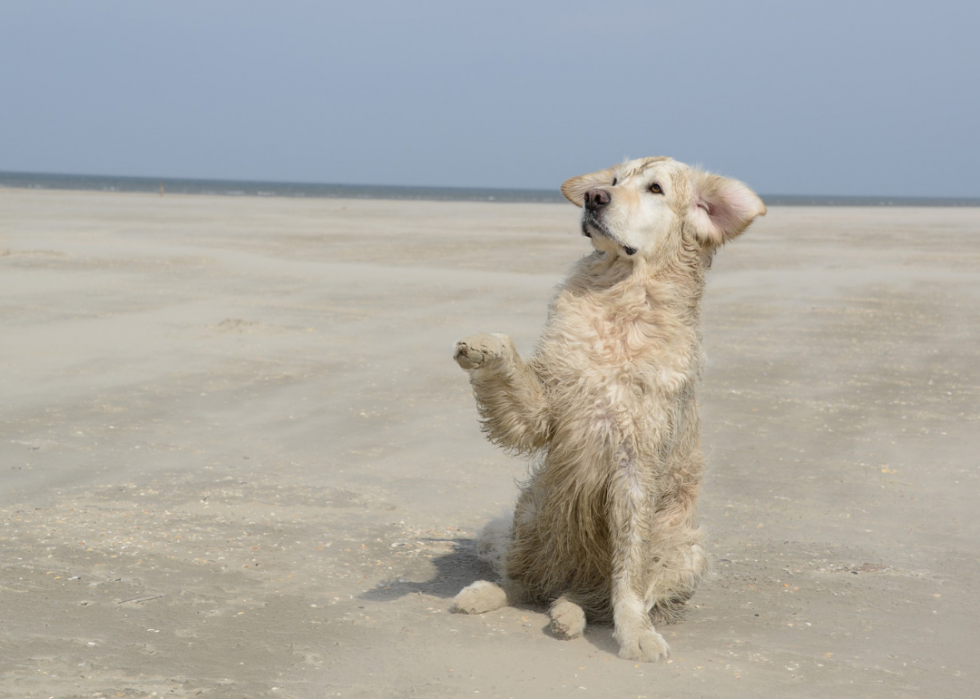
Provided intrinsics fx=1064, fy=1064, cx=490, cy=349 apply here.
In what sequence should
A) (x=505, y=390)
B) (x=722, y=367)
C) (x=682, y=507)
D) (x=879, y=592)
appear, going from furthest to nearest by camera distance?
(x=722, y=367)
(x=879, y=592)
(x=682, y=507)
(x=505, y=390)

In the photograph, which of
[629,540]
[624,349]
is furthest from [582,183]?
[629,540]

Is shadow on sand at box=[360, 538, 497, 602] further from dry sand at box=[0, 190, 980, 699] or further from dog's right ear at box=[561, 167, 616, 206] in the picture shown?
dog's right ear at box=[561, 167, 616, 206]

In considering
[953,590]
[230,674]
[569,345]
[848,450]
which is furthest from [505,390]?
[848,450]

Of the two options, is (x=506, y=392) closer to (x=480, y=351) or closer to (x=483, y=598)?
(x=480, y=351)

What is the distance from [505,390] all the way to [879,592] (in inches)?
92.1

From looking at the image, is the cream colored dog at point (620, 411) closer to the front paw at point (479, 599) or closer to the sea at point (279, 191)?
the front paw at point (479, 599)

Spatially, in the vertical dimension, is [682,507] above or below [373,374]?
above

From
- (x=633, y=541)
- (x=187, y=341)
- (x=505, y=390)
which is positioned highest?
(x=505, y=390)

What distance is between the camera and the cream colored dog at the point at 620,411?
185 inches

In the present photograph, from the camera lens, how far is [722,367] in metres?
11.0

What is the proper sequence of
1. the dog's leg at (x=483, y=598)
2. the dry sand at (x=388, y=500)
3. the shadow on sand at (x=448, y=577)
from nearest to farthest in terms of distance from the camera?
the dry sand at (x=388, y=500)
the dog's leg at (x=483, y=598)
the shadow on sand at (x=448, y=577)

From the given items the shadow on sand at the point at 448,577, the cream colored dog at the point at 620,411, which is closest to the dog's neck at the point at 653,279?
the cream colored dog at the point at 620,411

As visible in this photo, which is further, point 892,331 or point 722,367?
point 892,331

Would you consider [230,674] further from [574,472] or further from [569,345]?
[569,345]
